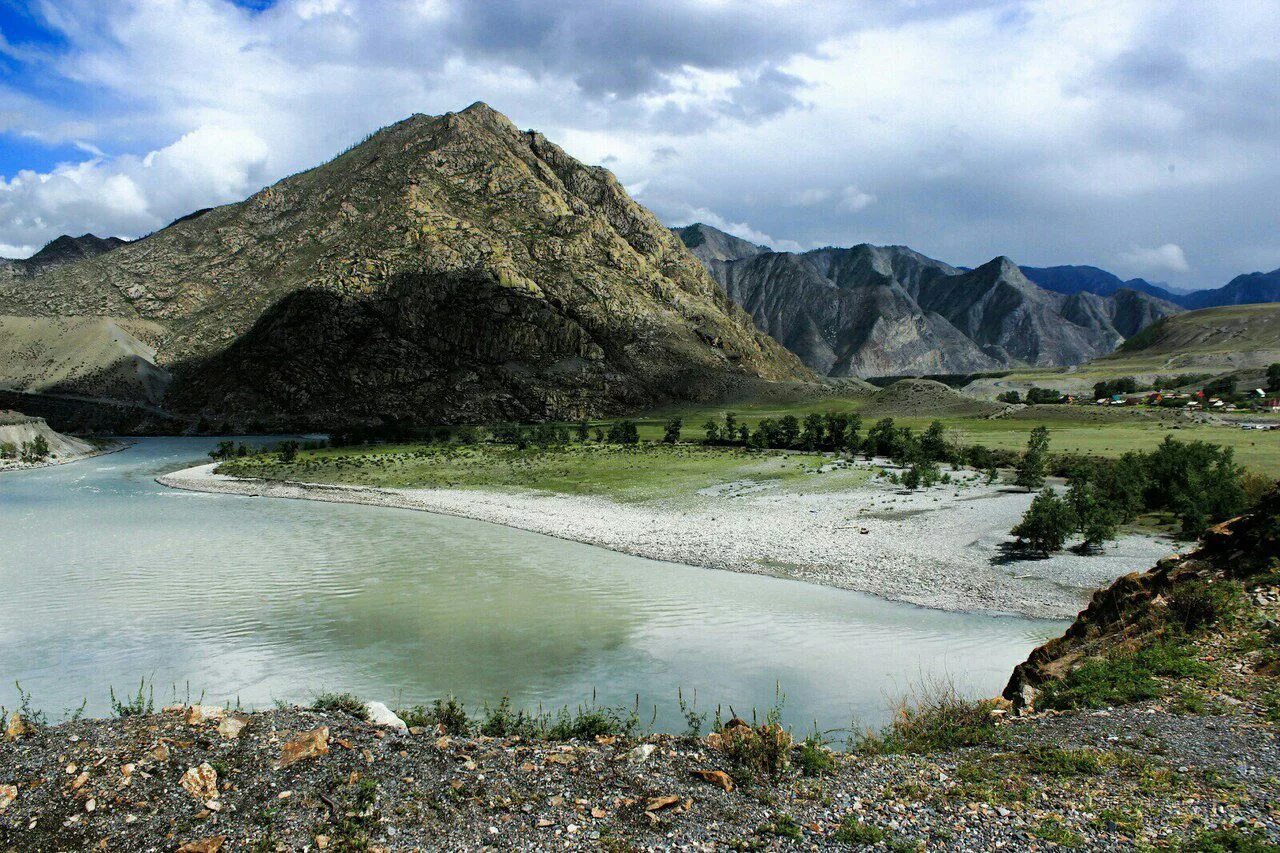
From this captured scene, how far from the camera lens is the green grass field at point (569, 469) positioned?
→ 45906 millimetres

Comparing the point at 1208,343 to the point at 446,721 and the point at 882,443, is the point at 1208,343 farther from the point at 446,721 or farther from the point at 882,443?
the point at 446,721

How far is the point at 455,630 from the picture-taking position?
19.0m

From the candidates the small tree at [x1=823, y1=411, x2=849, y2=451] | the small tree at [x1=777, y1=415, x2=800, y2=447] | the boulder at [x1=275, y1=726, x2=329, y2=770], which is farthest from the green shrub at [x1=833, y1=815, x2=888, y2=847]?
the small tree at [x1=777, y1=415, x2=800, y2=447]

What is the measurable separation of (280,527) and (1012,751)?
3571 cm

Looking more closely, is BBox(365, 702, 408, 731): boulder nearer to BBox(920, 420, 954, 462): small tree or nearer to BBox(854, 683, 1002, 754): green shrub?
BBox(854, 683, 1002, 754): green shrub

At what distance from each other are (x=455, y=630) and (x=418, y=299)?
4518 inches

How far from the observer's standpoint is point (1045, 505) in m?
25.9

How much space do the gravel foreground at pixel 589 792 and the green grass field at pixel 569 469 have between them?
32740 mm

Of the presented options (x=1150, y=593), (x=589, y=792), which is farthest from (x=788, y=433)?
(x=589, y=792)

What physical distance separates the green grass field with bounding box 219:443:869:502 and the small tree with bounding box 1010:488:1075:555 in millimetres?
16789

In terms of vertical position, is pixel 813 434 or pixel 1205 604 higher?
pixel 813 434

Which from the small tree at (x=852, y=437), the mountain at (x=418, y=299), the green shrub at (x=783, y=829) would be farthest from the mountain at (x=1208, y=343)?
the green shrub at (x=783, y=829)

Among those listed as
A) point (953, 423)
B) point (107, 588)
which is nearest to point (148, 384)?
point (107, 588)

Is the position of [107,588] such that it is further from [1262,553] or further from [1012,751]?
[1262,553]
